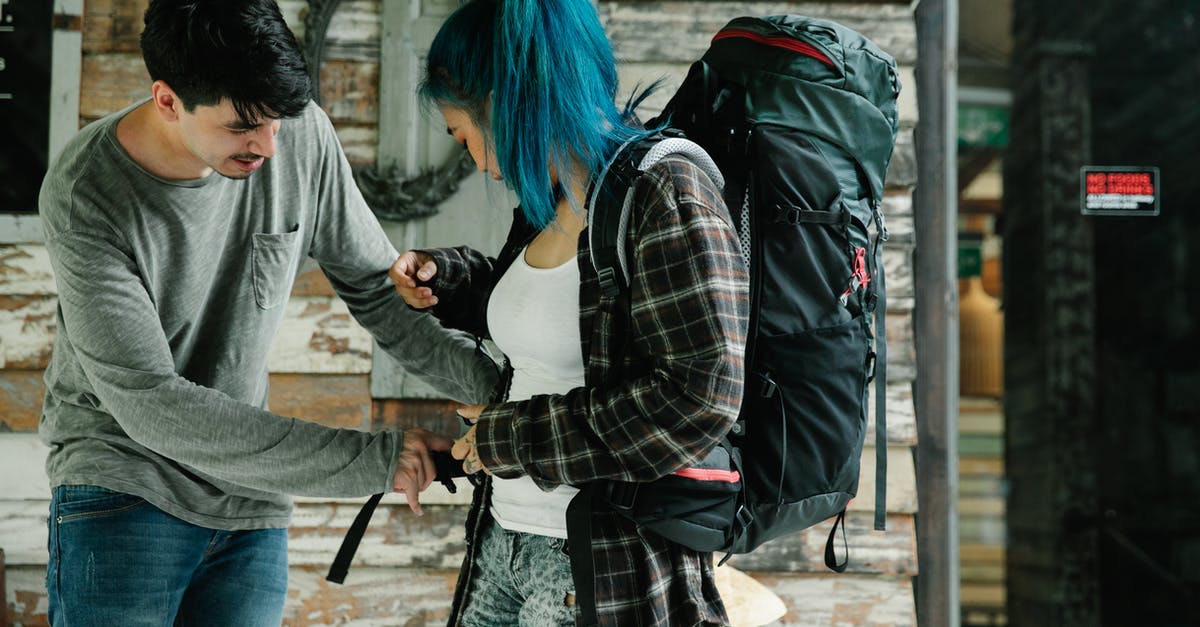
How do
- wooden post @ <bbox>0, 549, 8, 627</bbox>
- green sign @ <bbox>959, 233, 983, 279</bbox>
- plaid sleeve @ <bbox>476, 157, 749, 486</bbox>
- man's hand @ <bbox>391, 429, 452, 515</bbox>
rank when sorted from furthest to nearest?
1. green sign @ <bbox>959, 233, 983, 279</bbox>
2. wooden post @ <bbox>0, 549, 8, 627</bbox>
3. man's hand @ <bbox>391, 429, 452, 515</bbox>
4. plaid sleeve @ <bbox>476, 157, 749, 486</bbox>

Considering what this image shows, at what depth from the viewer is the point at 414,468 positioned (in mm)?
1454

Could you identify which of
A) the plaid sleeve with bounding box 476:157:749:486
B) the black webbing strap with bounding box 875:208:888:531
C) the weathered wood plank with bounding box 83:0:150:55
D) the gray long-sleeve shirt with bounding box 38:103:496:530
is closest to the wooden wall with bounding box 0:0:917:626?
the weathered wood plank with bounding box 83:0:150:55

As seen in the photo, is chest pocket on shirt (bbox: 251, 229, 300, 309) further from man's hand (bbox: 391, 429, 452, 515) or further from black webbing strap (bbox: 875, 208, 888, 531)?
black webbing strap (bbox: 875, 208, 888, 531)

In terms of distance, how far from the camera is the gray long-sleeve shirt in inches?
57.6

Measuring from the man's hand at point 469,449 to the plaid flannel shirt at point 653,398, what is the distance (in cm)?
2

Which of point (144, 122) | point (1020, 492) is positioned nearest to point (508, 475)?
point (144, 122)

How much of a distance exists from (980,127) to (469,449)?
2.31 metres

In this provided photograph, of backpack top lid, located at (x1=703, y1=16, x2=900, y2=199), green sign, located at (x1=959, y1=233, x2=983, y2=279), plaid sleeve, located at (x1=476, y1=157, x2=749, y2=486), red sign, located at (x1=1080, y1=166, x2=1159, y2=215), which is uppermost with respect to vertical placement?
red sign, located at (x1=1080, y1=166, x2=1159, y2=215)

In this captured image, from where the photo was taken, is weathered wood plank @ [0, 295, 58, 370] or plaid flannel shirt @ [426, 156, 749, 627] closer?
plaid flannel shirt @ [426, 156, 749, 627]

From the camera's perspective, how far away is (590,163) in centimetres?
127

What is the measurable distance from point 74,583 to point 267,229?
0.64 meters

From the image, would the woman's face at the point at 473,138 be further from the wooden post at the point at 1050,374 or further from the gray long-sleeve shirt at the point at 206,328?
the wooden post at the point at 1050,374

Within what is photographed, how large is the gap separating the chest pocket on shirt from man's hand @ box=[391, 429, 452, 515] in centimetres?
41

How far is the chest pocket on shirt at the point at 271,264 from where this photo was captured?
5.45 feet
